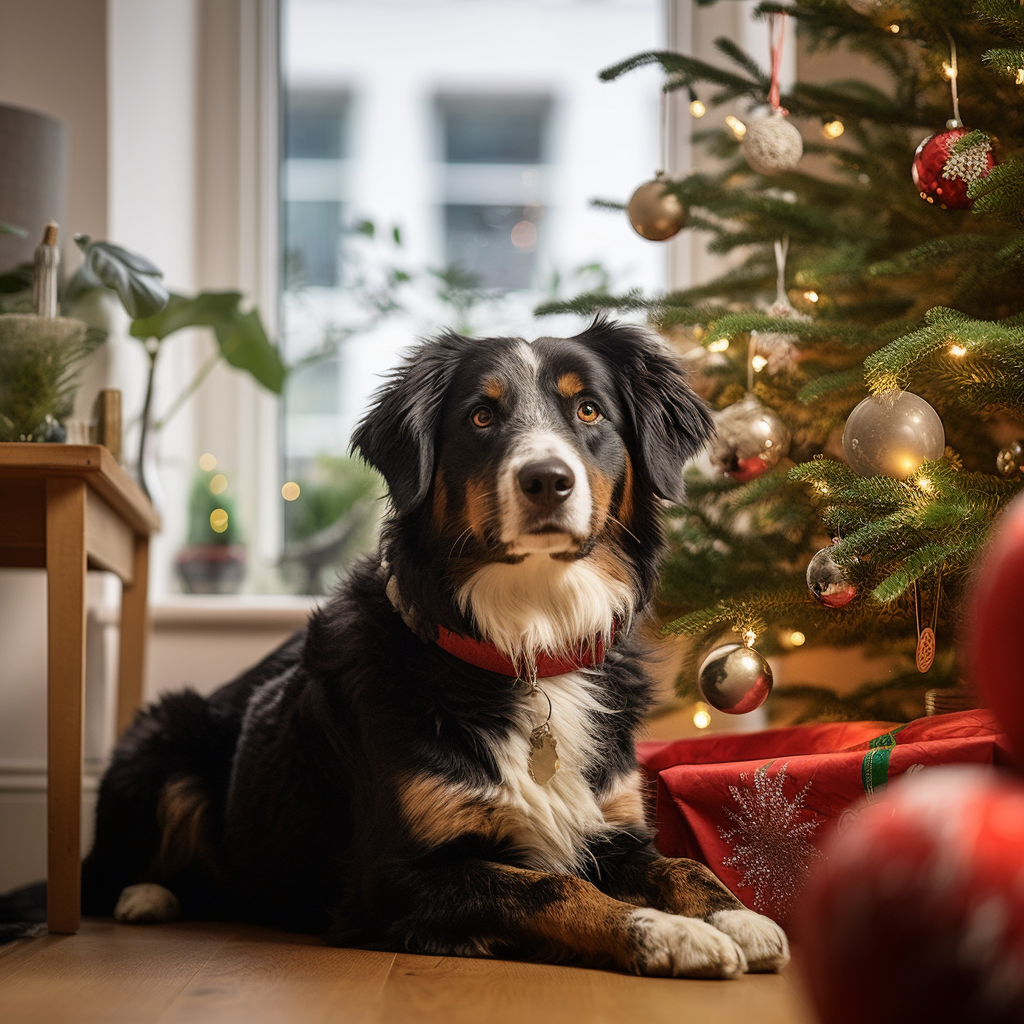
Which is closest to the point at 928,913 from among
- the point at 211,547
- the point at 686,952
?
the point at 686,952

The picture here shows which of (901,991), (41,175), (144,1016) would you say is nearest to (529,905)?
(144,1016)

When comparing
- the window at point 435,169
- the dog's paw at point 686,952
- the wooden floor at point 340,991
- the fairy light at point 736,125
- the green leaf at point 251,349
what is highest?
the window at point 435,169

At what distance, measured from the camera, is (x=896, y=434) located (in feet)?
4.59

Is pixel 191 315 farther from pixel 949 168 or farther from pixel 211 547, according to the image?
pixel 949 168

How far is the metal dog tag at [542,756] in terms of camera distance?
1.45 metres

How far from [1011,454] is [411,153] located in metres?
2.24

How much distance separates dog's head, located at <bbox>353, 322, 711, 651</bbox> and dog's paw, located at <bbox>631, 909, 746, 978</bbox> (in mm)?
476

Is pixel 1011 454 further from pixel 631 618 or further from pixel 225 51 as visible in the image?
pixel 225 51

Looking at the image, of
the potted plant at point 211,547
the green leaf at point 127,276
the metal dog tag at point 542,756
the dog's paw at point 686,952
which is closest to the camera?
the dog's paw at point 686,952

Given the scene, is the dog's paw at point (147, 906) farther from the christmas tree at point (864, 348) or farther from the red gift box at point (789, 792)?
the christmas tree at point (864, 348)

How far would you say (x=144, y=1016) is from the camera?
1.08 m

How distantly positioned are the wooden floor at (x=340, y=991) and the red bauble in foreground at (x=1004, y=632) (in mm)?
387

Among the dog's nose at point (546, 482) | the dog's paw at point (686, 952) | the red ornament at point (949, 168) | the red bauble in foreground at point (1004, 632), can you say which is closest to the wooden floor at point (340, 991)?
the dog's paw at point (686, 952)

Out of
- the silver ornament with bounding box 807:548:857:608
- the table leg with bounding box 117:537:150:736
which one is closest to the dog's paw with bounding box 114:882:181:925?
the table leg with bounding box 117:537:150:736
